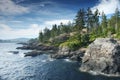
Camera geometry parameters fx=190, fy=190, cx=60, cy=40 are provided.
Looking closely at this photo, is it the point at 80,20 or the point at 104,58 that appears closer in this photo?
the point at 104,58

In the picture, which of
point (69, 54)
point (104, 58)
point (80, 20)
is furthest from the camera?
Answer: point (80, 20)

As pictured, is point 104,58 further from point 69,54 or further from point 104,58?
point 69,54

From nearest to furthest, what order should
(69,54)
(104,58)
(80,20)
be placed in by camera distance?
(104,58), (69,54), (80,20)

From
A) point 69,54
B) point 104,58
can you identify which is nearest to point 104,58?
point 104,58

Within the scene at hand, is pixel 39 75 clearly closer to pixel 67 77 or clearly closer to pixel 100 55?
pixel 67 77

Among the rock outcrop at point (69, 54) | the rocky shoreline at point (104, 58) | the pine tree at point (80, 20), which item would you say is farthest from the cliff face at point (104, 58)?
the pine tree at point (80, 20)

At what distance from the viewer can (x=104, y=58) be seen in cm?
6881

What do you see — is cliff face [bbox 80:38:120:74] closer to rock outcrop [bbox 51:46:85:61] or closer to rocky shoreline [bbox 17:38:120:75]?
rocky shoreline [bbox 17:38:120:75]

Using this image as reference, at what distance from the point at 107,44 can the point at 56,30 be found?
412 ft

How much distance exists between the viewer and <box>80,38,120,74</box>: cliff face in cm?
6675

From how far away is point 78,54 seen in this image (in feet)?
329

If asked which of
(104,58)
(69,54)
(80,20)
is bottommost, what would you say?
(69,54)

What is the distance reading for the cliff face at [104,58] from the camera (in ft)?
219

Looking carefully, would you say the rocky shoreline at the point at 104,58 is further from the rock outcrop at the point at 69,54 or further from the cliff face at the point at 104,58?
the rock outcrop at the point at 69,54
